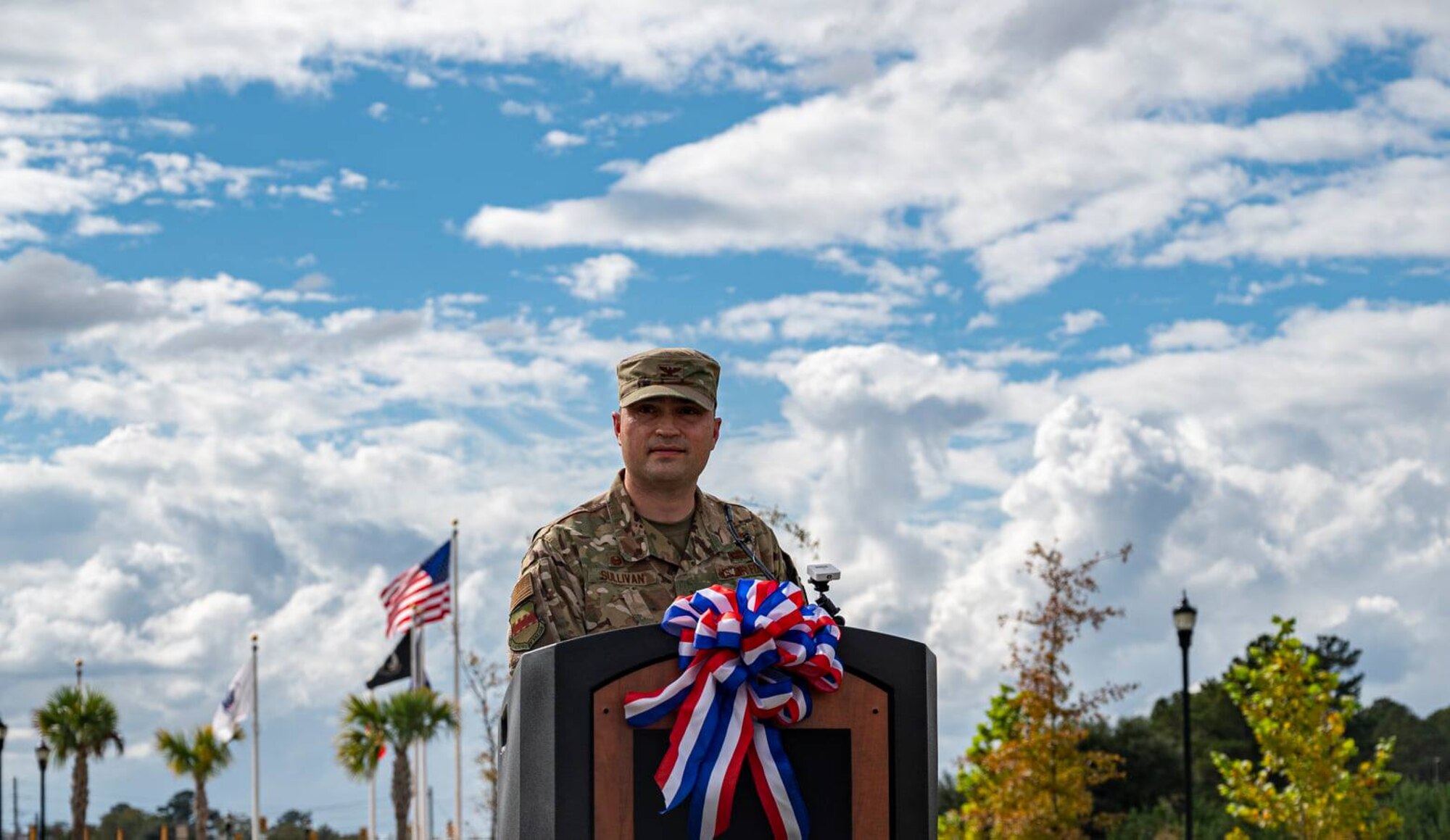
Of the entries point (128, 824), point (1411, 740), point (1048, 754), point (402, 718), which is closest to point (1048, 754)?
point (1048, 754)

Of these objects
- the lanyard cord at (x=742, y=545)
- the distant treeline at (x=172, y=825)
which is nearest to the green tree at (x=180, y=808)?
the distant treeline at (x=172, y=825)

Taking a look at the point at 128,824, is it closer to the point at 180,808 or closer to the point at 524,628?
the point at 180,808

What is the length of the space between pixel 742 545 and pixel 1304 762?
22.8 m

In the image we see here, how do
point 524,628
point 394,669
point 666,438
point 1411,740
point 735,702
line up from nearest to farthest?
point 735,702 < point 524,628 < point 666,438 < point 394,669 < point 1411,740

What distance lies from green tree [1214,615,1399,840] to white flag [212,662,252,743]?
69.4 ft

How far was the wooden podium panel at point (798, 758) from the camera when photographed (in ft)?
11.4

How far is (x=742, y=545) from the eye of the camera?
441cm

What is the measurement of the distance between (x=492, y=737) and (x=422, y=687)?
3.93m

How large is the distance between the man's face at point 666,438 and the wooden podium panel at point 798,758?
2.83 ft

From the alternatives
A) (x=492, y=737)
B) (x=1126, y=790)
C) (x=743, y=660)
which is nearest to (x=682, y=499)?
(x=743, y=660)

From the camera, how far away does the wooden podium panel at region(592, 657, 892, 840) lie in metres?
3.47

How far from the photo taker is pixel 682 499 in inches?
173

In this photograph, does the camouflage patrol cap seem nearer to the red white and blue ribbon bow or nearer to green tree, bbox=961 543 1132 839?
the red white and blue ribbon bow

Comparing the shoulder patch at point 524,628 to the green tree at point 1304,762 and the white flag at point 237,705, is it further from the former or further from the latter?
the white flag at point 237,705
